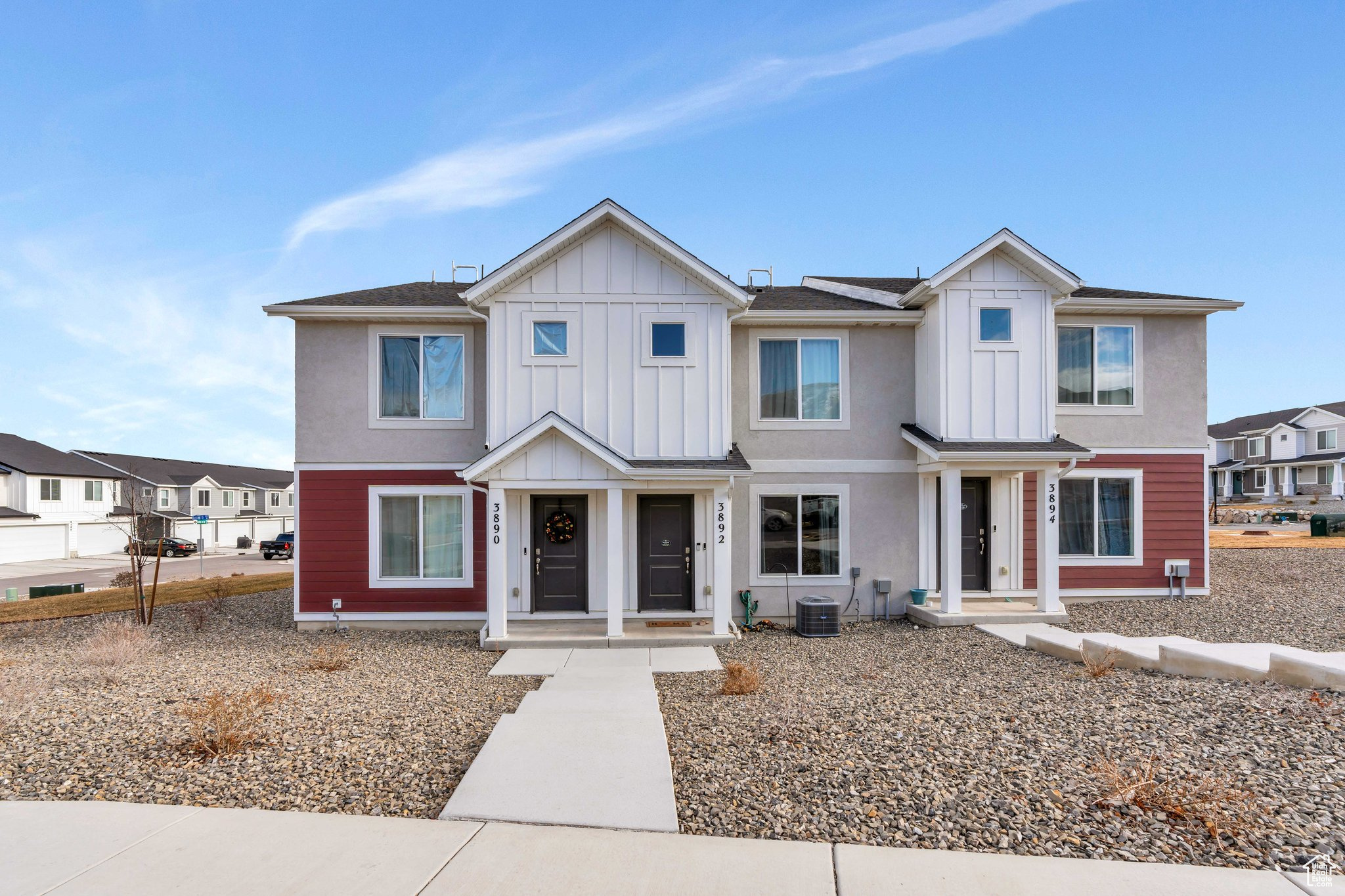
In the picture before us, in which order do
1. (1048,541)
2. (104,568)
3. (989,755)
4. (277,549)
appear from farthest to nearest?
(277,549) → (104,568) → (1048,541) → (989,755)

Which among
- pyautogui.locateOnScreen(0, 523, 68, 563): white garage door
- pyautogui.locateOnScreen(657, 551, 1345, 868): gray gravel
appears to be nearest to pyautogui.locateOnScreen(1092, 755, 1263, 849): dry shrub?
pyautogui.locateOnScreen(657, 551, 1345, 868): gray gravel

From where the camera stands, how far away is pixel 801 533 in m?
11.8

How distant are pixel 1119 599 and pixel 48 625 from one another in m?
20.0

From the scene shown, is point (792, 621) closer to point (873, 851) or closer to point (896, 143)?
point (873, 851)

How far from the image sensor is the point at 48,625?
486 inches

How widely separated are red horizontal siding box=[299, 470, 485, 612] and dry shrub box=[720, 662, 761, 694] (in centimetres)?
565

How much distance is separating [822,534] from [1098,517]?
215 inches

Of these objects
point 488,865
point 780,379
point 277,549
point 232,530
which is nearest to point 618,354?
point 780,379

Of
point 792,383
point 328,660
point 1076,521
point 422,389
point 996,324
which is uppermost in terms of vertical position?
point 996,324

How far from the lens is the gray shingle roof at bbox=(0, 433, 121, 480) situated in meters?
35.5

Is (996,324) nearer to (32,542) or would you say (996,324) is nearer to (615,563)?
(615,563)

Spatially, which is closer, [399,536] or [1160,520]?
[399,536]

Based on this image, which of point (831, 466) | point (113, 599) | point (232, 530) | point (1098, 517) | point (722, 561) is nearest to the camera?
point (722, 561)

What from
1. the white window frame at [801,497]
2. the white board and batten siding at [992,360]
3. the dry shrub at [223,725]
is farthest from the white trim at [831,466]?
the dry shrub at [223,725]
